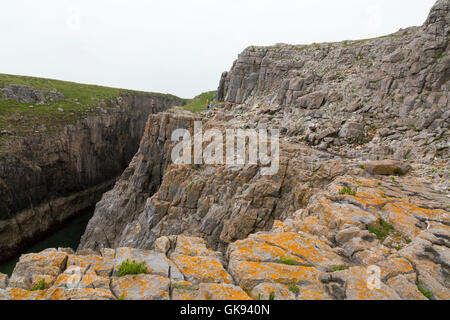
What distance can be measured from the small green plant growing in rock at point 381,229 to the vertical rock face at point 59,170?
4993 cm

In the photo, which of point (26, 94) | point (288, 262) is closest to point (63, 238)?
point (26, 94)

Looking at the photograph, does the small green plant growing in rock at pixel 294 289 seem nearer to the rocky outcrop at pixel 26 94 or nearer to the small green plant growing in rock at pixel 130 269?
the small green plant growing in rock at pixel 130 269

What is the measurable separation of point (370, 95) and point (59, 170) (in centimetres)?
5812

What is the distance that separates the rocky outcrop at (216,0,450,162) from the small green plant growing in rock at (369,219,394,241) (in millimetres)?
10681

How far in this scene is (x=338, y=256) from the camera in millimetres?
8047

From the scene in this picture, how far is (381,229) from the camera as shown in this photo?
9.35 m

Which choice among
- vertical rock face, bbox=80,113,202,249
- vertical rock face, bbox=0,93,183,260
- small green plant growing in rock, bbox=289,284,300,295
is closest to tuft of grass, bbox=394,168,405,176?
small green plant growing in rock, bbox=289,284,300,295

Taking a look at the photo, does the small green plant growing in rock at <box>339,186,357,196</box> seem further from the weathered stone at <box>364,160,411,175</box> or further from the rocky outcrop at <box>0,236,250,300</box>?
the rocky outcrop at <box>0,236,250,300</box>

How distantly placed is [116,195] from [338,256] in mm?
38555

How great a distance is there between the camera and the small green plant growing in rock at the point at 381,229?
9.02m

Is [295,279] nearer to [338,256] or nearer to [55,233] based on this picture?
[338,256]

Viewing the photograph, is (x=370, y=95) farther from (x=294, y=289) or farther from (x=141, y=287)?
(x=141, y=287)

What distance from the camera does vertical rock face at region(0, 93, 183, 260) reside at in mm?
38406

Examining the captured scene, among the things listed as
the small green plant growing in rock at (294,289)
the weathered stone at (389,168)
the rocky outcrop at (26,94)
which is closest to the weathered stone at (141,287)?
the small green plant growing in rock at (294,289)
